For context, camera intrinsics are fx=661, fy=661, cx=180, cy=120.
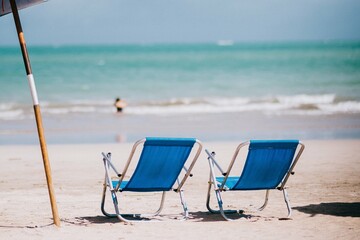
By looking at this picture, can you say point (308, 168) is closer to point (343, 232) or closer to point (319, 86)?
point (343, 232)

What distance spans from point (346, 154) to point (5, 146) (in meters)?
6.61

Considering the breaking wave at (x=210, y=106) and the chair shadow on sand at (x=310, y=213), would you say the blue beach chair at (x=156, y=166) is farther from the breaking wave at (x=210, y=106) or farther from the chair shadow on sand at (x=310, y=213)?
the breaking wave at (x=210, y=106)

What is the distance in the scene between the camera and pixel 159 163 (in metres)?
6.21

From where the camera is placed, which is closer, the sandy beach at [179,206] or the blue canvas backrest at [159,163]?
the sandy beach at [179,206]

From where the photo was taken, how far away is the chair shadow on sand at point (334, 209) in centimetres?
684

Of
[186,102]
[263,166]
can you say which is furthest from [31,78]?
[186,102]

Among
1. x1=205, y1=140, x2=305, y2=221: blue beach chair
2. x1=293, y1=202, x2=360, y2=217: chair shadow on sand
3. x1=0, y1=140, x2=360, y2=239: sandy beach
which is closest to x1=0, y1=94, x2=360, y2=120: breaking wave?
x1=0, y1=140, x2=360, y2=239: sandy beach

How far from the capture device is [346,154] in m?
11.6

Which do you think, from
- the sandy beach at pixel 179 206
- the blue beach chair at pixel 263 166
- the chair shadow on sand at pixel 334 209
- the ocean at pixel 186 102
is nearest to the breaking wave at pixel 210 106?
the ocean at pixel 186 102

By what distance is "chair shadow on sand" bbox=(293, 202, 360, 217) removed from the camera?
22.5 feet

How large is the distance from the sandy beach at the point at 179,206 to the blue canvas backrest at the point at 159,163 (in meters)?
0.38

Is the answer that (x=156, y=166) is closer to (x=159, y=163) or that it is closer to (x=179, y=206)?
(x=159, y=163)

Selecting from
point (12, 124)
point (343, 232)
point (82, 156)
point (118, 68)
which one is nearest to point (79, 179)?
point (82, 156)

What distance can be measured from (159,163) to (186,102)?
68.9 ft
